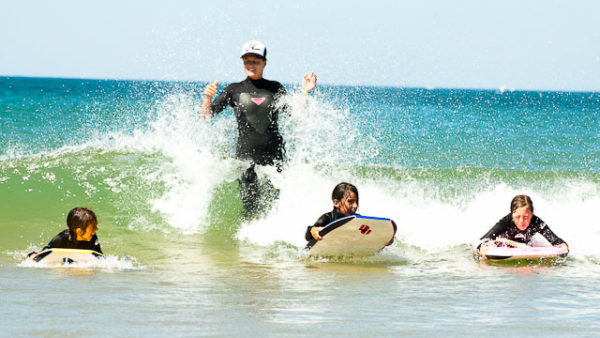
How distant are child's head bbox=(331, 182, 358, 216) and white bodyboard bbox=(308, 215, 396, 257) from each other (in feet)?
0.94

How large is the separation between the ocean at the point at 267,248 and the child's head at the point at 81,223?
0.30 metres

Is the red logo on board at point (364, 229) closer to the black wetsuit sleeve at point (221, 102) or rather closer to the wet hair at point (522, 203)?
the wet hair at point (522, 203)

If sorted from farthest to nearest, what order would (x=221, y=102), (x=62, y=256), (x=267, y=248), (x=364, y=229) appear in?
(x=267, y=248)
(x=221, y=102)
(x=364, y=229)
(x=62, y=256)

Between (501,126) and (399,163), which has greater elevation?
(501,126)

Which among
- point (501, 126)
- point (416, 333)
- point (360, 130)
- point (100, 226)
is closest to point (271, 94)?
point (100, 226)

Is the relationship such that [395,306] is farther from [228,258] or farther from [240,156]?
[240,156]

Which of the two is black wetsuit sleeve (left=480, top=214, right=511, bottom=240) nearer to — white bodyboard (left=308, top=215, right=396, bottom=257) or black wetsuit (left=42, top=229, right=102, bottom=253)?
white bodyboard (left=308, top=215, right=396, bottom=257)

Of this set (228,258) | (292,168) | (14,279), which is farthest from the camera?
(292,168)

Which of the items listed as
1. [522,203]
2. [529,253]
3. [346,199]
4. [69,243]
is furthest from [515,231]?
[69,243]

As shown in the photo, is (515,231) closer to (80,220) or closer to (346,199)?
(346,199)

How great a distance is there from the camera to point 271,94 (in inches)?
311

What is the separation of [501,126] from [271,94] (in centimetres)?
2420

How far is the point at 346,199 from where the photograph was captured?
7102 mm

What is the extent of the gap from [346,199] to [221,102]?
1.74 metres
